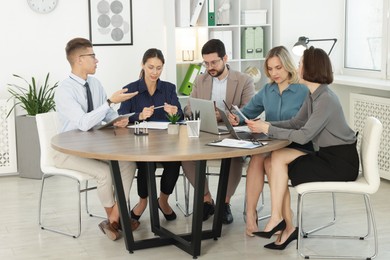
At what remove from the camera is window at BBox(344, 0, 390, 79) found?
243 inches

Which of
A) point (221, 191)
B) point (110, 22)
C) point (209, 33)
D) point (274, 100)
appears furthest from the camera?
point (209, 33)

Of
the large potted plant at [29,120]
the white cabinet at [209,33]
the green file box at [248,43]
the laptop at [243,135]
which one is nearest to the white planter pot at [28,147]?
the large potted plant at [29,120]

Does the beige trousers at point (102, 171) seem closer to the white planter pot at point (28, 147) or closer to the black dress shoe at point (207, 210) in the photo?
the black dress shoe at point (207, 210)

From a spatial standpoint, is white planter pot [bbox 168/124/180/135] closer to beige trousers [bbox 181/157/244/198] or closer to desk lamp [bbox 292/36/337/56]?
beige trousers [bbox 181/157/244/198]

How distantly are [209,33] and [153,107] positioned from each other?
2.28 meters

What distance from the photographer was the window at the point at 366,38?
618cm

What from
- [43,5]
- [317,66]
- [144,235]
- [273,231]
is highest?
[43,5]

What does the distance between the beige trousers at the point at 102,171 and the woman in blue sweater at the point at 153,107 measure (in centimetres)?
20

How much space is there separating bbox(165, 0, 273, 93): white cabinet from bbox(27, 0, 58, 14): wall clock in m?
1.06

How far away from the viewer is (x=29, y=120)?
20.1ft

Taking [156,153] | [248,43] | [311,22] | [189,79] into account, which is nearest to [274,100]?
[156,153]

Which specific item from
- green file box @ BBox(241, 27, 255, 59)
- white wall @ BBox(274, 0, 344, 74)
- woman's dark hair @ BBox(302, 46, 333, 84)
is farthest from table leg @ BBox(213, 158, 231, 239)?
white wall @ BBox(274, 0, 344, 74)

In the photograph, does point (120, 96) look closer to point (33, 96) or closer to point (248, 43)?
point (33, 96)

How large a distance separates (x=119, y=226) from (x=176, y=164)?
0.56 metres
